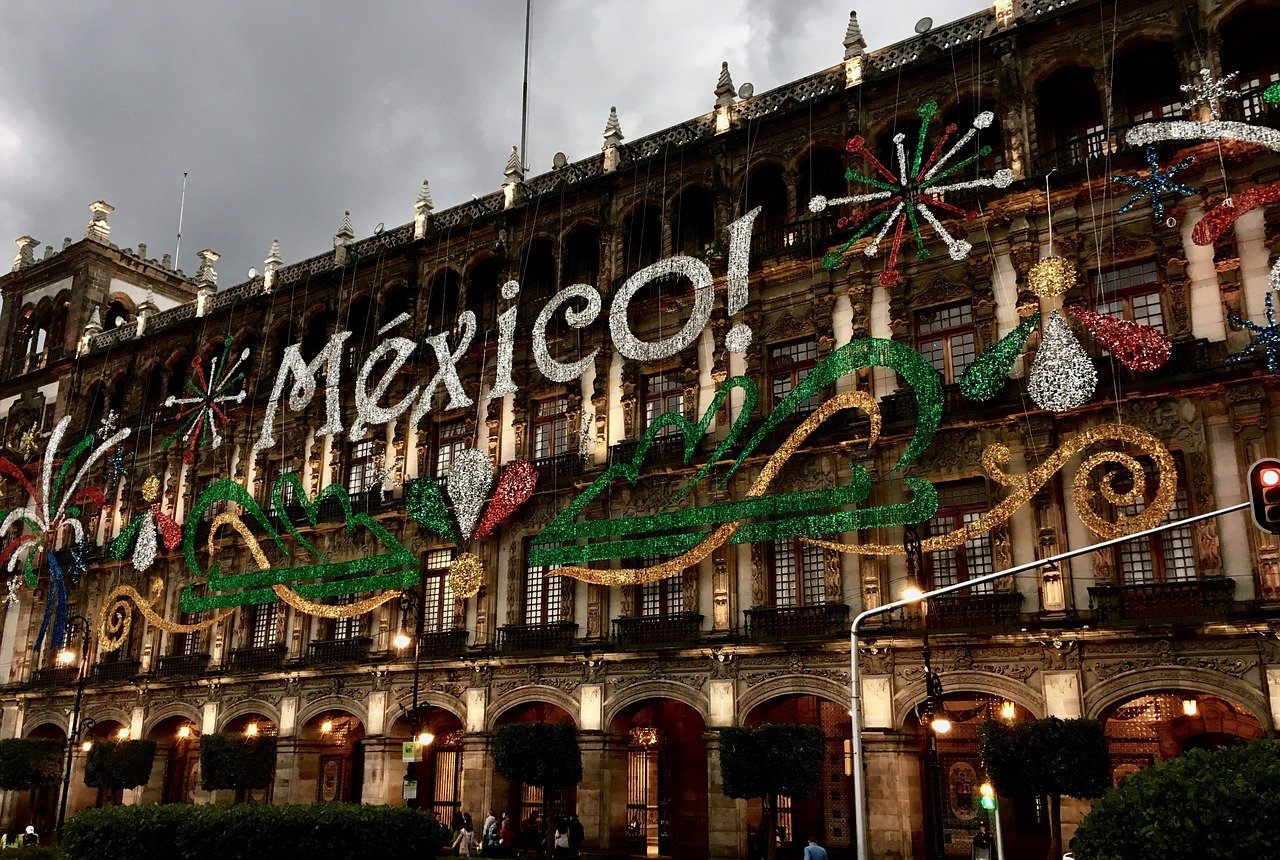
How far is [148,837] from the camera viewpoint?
787 inches

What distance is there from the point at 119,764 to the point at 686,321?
74.5 feet

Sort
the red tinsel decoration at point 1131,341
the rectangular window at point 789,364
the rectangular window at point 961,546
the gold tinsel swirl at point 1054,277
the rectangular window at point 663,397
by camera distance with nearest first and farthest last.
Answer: the red tinsel decoration at point 1131,341
the gold tinsel swirl at point 1054,277
the rectangular window at point 961,546
the rectangular window at point 789,364
the rectangular window at point 663,397

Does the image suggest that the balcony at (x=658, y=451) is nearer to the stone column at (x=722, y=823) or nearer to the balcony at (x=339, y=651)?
the stone column at (x=722, y=823)

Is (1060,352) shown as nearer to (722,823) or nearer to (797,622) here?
(797,622)

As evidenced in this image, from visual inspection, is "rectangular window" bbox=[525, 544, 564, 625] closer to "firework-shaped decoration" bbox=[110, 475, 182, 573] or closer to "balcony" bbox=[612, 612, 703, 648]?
"balcony" bbox=[612, 612, 703, 648]

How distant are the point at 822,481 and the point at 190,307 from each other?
30.7 meters

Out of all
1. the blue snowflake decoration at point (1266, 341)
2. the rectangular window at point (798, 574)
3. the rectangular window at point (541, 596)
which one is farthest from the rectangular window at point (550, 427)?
the blue snowflake decoration at point (1266, 341)

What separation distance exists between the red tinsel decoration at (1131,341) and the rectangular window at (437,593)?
63.9ft

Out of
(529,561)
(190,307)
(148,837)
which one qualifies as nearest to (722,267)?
(529,561)

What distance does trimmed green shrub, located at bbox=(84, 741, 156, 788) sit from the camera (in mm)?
35219

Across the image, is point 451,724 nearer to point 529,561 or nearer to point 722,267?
point 529,561

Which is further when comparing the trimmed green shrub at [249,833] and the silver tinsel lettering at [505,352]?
the silver tinsel lettering at [505,352]

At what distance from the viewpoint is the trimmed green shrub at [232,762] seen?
108 ft

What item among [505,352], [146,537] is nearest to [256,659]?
[146,537]
